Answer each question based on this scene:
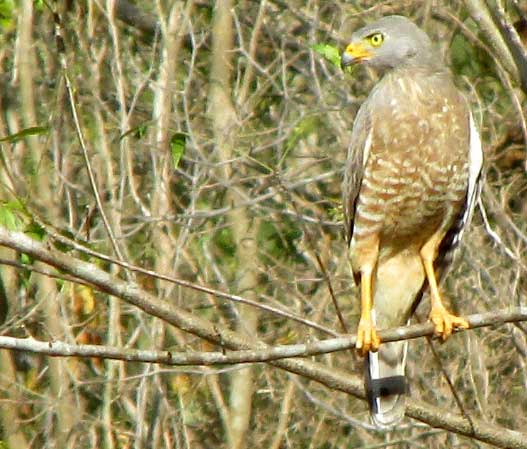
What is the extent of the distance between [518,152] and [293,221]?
4.92 ft

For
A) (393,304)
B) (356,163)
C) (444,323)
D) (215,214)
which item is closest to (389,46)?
(356,163)

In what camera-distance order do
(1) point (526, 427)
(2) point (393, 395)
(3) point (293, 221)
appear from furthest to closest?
(3) point (293, 221)
(1) point (526, 427)
(2) point (393, 395)

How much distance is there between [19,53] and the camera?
24.8 feet

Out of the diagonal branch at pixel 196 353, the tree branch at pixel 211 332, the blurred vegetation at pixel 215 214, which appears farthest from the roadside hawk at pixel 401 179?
the blurred vegetation at pixel 215 214

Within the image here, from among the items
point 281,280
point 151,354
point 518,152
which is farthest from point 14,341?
point 518,152

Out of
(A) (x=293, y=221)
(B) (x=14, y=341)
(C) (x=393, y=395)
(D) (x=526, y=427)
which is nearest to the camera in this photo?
(B) (x=14, y=341)

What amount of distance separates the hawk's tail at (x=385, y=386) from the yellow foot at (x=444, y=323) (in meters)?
0.32

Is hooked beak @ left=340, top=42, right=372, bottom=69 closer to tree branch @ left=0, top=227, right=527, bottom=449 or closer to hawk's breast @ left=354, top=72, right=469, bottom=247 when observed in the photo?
hawk's breast @ left=354, top=72, right=469, bottom=247

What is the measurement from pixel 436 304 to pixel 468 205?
51 centimetres

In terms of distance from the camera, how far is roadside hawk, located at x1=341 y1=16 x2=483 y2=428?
488cm

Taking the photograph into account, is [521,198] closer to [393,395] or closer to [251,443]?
[251,443]

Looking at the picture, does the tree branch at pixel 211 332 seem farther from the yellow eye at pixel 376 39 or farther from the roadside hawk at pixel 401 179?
the yellow eye at pixel 376 39

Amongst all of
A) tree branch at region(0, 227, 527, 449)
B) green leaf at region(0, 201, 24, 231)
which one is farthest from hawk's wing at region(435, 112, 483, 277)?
green leaf at region(0, 201, 24, 231)

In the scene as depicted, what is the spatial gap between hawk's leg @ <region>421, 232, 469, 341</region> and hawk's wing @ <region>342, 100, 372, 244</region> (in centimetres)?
33
